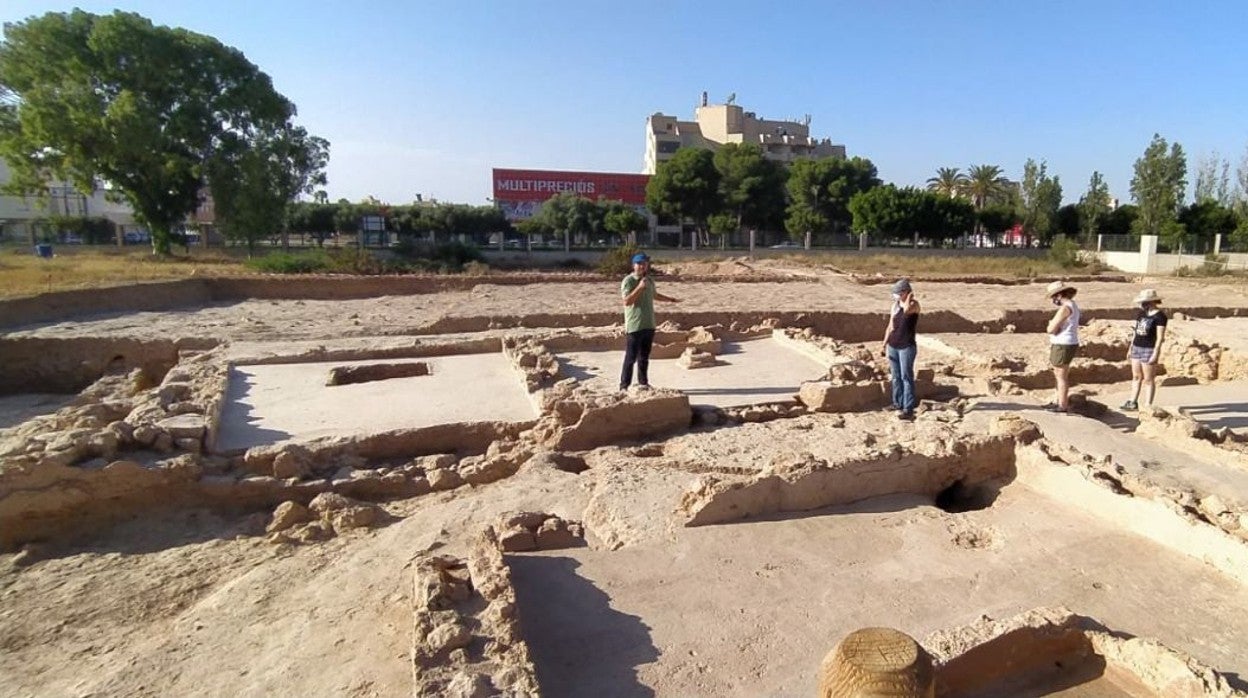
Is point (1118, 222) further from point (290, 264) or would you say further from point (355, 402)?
point (355, 402)

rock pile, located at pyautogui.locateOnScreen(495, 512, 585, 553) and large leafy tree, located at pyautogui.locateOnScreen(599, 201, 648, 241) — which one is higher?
large leafy tree, located at pyautogui.locateOnScreen(599, 201, 648, 241)

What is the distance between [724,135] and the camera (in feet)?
227

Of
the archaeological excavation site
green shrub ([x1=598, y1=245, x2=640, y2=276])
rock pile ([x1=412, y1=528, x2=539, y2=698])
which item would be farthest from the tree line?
rock pile ([x1=412, y1=528, x2=539, y2=698])

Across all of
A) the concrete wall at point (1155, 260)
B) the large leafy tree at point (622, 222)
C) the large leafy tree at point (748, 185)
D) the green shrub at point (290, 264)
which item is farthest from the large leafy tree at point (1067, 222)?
the green shrub at point (290, 264)

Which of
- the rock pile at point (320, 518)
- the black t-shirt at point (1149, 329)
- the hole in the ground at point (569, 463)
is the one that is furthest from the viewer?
the black t-shirt at point (1149, 329)

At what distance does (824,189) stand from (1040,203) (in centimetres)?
1413

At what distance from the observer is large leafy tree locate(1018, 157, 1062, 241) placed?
45.8 meters

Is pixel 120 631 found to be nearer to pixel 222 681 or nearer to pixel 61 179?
pixel 222 681

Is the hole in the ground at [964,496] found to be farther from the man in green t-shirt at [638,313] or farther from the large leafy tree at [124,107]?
the large leafy tree at [124,107]

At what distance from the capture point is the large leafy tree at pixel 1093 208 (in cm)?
4276

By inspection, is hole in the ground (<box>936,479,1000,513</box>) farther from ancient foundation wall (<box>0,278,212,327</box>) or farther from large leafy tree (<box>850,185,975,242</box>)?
large leafy tree (<box>850,185,975,242</box>)

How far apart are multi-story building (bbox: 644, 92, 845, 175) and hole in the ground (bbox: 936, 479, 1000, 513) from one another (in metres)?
63.4

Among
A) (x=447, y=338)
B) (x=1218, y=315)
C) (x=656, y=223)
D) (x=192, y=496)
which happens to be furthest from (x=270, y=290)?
(x=656, y=223)

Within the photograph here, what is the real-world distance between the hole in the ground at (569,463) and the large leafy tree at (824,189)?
40.8m
